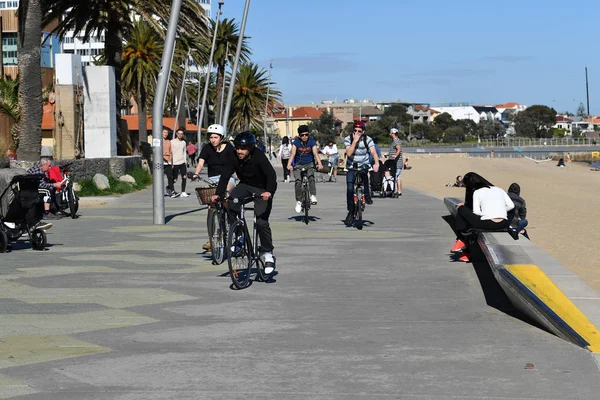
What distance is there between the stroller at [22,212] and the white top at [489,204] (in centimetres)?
577

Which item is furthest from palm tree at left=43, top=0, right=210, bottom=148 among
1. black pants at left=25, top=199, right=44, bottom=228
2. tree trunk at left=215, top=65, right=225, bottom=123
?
tree trunk at left=215, top=65, right=225, bottom=123

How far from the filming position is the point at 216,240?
12.6m

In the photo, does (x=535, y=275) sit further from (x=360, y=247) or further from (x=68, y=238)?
(x=68, y=238)

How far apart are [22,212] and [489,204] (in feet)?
20.3

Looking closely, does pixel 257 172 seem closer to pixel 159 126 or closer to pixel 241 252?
pixel 241 252

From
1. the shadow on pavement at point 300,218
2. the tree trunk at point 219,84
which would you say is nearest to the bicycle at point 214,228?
the shadow on pavement at point 300,218

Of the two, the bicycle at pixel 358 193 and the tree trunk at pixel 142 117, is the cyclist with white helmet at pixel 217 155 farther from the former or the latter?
the tree trunk at pixel 142 117

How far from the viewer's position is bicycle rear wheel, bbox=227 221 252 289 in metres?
10.4

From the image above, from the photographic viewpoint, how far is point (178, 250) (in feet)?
46.9

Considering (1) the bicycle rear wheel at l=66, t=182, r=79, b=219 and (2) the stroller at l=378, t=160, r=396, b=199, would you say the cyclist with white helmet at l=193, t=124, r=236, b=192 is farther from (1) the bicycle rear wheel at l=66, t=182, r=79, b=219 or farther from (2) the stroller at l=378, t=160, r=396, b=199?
(2) the stroller at l=378, t=160, r=396, b=199

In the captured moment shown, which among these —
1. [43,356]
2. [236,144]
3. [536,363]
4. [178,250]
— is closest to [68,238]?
[178,250]

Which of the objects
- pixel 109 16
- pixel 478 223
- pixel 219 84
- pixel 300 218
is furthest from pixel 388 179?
pixel 219 84

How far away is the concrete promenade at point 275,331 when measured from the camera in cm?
638

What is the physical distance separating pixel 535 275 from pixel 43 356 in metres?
4.13
